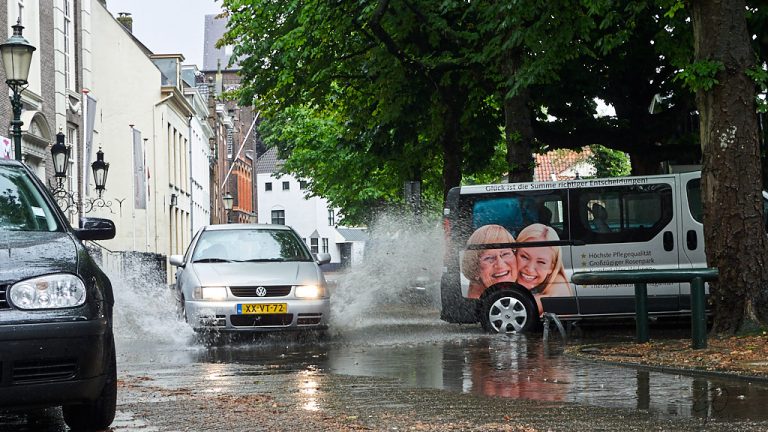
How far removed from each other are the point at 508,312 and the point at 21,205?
412 inches

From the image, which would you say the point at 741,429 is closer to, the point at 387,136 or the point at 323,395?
the point at 323,395

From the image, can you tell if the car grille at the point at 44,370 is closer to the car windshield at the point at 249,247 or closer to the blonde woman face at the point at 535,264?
the car windshield at the point at 249,247

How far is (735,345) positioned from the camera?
39.3 feet

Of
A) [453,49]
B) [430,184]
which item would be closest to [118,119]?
[430,184]

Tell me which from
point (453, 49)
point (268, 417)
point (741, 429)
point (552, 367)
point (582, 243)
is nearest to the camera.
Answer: point (741, 429)

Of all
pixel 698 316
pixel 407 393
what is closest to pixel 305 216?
pixel 698 316

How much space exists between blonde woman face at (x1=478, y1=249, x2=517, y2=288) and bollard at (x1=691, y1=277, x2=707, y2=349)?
5.05 metres

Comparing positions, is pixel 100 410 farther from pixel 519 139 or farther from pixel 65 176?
pixel 65 176

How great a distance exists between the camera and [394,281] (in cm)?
2202

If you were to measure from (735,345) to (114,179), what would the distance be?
38.0m

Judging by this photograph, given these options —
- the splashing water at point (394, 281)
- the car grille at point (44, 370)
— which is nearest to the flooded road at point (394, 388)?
the car grille at point (44, 370)

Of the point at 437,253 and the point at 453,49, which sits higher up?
the point at 453,49

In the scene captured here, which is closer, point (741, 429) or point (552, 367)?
point (741, 429)

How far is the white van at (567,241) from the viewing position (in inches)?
651
